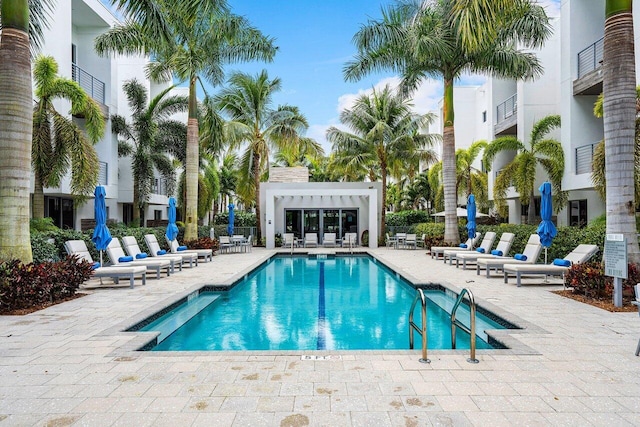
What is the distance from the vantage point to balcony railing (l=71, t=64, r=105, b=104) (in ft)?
58.5

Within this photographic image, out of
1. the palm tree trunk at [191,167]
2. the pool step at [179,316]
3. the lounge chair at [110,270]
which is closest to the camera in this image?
the pool step at [179,316]

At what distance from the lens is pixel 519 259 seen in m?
11.2

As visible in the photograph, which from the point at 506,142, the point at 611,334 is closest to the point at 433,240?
the point at 506,142

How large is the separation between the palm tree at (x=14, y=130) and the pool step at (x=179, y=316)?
2.82 m

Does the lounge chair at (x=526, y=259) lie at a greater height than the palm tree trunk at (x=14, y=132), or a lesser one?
lesser

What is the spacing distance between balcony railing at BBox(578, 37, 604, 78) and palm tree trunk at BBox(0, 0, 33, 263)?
17.4 meters

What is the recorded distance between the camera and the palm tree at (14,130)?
7.46 m

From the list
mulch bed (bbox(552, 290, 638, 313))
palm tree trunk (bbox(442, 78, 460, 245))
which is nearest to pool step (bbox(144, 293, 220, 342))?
mulch bed (bbox(552, 290, 638, 313))

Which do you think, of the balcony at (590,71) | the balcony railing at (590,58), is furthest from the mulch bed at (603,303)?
the balcony railing at (590,58)

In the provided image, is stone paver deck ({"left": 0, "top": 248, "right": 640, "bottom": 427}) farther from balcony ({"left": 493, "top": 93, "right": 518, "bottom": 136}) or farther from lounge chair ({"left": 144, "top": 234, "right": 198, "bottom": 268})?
balcony ({"left": 493, "top": 93, "right": 518, "bottom": 136})

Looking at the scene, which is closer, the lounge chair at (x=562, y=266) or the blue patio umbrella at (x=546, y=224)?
the lounge chair at (x=562, y=266)

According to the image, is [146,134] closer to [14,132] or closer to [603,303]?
[14,132]

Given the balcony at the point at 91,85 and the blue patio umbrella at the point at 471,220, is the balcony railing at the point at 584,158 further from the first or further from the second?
the balcony at the point at 91,85

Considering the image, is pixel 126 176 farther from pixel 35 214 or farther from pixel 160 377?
pixel 160 377
